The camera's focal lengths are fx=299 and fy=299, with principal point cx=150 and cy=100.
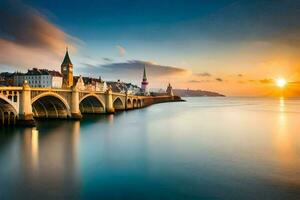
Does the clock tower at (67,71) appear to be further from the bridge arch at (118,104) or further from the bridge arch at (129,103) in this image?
the bridge arch at (118,104)

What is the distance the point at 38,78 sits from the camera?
111875 mm

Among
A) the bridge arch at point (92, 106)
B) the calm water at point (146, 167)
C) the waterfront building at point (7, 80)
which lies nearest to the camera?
the calm water at point (146, 167)

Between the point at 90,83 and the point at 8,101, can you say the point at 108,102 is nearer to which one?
the point at 8,101

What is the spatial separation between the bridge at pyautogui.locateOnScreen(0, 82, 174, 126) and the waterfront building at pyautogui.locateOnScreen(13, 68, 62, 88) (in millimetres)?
29372

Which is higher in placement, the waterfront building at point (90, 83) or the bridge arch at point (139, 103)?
the waterfront building at point (90, 83)

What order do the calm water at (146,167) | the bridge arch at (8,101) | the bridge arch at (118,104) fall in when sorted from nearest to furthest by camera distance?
the calm water at (146,167), the bridge arch at (8,101), the bridge arch at (118,104)

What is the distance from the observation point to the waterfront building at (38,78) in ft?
364

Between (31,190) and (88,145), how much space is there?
55.6ft

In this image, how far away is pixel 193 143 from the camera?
36062 mm

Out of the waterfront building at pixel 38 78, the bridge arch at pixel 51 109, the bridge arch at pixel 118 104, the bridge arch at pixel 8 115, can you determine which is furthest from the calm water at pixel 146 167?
the waterfront building at pixel 38 78

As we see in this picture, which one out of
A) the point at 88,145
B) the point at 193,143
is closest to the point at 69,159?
the point at 88,145

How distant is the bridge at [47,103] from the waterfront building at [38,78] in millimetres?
29372

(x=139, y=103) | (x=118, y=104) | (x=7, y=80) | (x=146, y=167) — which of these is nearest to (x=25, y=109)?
(x=146, y=167)

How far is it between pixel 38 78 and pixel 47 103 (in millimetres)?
59620
